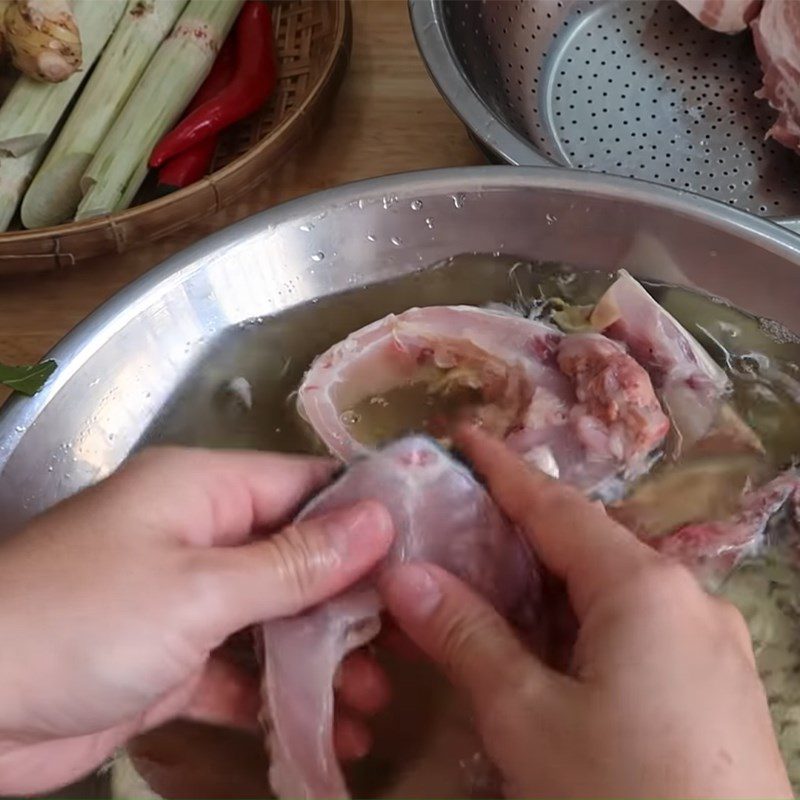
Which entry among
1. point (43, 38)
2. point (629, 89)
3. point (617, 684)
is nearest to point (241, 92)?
point (43, 38)

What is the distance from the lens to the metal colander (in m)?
1.15

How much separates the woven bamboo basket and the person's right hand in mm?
561

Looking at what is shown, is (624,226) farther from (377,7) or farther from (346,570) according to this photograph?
(377,7)

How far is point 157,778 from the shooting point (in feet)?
2.27

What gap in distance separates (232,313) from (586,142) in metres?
0.55

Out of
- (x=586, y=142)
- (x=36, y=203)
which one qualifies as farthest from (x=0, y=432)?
(x=586, y=142)

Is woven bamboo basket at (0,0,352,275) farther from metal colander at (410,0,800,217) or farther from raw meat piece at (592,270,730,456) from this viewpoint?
raw meat piece at (592,270,730,456)

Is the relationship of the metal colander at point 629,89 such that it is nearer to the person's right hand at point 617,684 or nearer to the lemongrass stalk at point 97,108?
the lemongrass stalk at point 97,108

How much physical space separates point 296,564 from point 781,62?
933 mm

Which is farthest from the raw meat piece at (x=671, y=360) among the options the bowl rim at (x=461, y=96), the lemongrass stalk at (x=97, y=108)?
the lemongrass stalk at (x=97, y=108)

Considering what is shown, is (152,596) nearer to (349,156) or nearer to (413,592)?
(413,592)

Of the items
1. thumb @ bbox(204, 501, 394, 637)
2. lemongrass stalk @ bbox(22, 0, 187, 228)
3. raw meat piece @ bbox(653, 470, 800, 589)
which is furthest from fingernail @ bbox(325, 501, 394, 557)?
lemongrass stalk @ bbox(22, 0, 187, 228)

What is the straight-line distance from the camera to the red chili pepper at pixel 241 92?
1153 millimetres

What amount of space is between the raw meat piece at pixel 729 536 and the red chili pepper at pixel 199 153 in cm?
72
